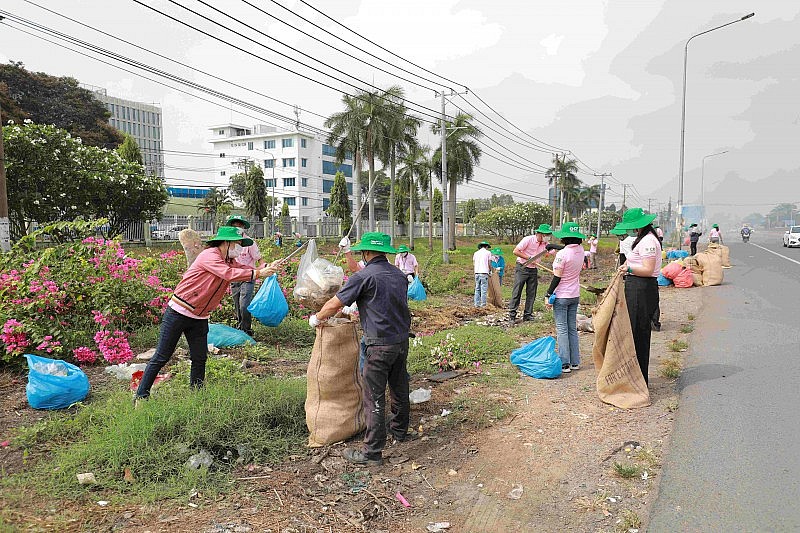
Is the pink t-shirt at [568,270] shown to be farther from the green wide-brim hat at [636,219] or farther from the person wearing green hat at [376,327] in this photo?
the person wearing green hat at [376,327]

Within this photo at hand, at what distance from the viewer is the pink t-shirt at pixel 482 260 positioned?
1151cm

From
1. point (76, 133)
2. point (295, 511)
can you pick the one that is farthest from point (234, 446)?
point (76, 133)

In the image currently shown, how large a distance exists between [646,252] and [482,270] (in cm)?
625

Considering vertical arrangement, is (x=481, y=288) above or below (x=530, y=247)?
below

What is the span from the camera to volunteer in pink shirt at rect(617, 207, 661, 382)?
561 cm

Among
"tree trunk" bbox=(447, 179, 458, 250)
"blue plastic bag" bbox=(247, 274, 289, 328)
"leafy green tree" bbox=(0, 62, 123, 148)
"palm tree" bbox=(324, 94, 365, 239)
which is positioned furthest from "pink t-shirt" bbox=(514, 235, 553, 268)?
"leafy green tree" bbox=(0, 62, 123, 148)

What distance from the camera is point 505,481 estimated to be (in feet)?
13.0

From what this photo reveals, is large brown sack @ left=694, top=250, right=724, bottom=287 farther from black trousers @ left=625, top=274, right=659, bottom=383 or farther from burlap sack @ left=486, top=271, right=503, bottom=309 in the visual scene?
black trousers @ left=625, top=274, right=659, bottom=383

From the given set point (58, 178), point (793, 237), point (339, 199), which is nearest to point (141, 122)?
point (339, 199)

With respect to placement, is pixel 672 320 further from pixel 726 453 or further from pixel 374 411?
pixel 374 411

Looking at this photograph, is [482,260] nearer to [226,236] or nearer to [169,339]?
[226,236]

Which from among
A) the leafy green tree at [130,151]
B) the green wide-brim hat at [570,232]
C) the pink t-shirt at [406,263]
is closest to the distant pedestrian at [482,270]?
the pink t-shirt at [406,263]

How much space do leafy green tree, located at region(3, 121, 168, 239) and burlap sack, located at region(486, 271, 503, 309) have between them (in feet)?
43.8

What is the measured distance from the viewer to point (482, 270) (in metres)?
11.8
